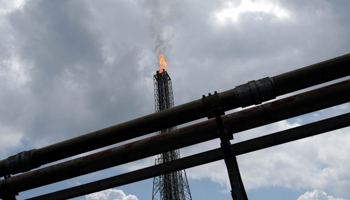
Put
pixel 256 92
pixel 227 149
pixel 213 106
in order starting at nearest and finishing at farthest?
pixel 227 149 < pixel 256 92 < pixel 213 106

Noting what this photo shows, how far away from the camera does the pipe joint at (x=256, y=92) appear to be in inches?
287

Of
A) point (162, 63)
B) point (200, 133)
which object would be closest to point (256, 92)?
point (200, 133)

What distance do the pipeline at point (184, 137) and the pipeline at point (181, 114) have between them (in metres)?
0.41

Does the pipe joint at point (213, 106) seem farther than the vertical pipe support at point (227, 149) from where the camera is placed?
Yes

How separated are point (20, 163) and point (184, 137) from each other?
5683mm

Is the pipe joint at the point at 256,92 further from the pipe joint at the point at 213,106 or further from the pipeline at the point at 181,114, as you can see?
the pipe joint at the point at 213,106

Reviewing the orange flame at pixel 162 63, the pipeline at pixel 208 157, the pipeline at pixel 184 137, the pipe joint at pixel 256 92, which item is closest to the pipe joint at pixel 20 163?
the pipeline at pixel 184 137

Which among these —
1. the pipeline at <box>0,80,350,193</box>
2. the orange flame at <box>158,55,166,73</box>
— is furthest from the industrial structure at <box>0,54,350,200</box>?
the orange flame at <box>158,55,166,73</box>

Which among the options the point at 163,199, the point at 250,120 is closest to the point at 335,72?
the point at 250,120

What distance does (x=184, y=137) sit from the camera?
8.23 meters

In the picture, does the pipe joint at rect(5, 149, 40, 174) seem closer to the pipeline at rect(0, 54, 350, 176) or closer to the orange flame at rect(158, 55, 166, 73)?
the pipeline at rect(0, 54, 350, 176)

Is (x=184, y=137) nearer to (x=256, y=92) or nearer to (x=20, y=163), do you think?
(x=256, y=92)

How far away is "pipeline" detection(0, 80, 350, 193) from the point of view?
7461 mm

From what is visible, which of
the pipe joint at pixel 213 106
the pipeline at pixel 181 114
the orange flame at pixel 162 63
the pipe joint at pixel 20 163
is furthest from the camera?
the orange flame at pixel 162 63
